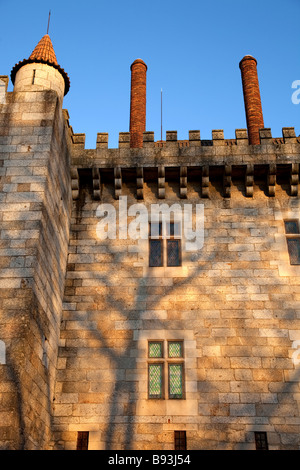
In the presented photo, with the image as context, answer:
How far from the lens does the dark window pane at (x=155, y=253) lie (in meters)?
12.1

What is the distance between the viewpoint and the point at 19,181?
35.3 ft

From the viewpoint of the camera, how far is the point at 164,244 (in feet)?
Answer: 40.3

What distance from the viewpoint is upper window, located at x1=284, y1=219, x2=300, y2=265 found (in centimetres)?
1204

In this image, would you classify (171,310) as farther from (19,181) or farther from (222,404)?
(19,181)

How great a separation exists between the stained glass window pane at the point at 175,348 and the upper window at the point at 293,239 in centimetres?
338

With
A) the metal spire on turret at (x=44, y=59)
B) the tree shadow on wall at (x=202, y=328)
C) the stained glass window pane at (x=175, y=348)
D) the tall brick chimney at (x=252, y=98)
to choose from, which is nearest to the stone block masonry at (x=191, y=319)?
the tree shadow on wall at (x=202, y=328)

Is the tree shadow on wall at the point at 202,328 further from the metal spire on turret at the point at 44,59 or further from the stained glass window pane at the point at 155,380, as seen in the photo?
the metal spire on turret at the point at 44,59

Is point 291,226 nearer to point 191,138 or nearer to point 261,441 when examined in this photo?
point 191,138

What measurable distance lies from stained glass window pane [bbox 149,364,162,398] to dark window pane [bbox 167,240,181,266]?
2.51 meters

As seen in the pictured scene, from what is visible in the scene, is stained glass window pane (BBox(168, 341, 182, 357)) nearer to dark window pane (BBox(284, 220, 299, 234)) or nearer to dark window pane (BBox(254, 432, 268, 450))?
dark window pane (BBox(254, 432, 268, 450))

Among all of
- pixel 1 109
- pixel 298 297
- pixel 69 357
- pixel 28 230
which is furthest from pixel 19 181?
pixel 298 297

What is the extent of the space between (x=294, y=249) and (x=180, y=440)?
519 centimetres

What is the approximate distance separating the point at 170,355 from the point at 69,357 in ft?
7.17
